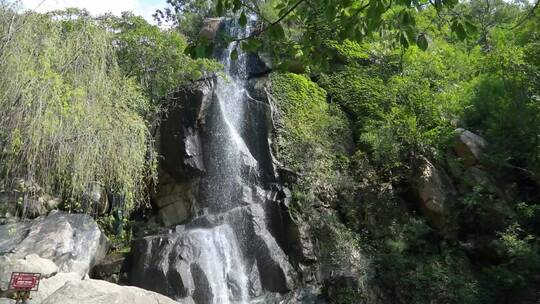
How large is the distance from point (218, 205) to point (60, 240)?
150 inches

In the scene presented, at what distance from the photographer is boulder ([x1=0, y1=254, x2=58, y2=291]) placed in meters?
7.66

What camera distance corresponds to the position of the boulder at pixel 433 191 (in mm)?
10555

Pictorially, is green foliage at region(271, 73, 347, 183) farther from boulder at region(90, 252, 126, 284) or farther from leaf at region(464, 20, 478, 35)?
leaf at region(464, 20, 478, 35)

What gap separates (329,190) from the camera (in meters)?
11.6

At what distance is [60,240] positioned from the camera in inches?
367

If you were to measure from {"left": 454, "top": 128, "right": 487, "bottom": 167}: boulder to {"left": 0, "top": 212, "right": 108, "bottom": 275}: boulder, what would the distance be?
27.7ft

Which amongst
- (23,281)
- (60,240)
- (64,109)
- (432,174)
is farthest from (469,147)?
(23,281)

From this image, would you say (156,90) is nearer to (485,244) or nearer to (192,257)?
(192,257)

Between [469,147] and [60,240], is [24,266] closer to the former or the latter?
[60,240]

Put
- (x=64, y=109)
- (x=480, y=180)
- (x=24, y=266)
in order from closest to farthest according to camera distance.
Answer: (x=64, y=109) → (x=24, y=266) → (x=480, y=180)

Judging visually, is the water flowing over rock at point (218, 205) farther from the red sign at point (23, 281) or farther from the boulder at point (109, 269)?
the red sign at point (23, 281)

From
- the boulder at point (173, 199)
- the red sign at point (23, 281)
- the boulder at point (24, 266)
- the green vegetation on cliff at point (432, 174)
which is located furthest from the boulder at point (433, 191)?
the red sign at point (23, 281)

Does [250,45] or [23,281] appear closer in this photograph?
[250,45]

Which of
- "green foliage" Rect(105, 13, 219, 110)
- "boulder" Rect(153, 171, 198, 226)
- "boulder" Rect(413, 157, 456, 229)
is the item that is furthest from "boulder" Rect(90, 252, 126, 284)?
"boulder" Rect(413, 157, 456, 229)
